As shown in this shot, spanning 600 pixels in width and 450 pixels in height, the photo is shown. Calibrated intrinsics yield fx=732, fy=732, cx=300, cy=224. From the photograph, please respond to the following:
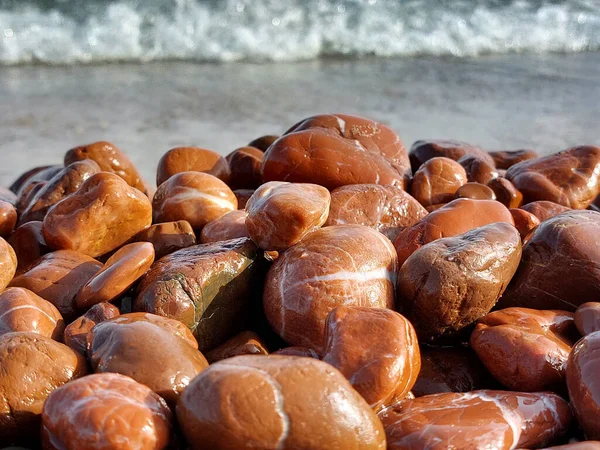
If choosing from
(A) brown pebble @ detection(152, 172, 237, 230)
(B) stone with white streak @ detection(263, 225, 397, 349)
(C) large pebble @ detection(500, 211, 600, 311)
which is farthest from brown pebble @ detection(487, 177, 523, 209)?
(A) brown pebble @ detection(152, 172, 237, 230)

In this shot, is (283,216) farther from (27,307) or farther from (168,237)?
(27,307)

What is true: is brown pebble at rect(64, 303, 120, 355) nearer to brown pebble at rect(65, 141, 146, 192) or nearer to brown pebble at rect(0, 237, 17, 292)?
brown pebble at rect(0, 237, 17, 292)

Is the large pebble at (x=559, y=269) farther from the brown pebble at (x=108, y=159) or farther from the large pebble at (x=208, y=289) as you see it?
the brown pebble at (x=108, y=159)

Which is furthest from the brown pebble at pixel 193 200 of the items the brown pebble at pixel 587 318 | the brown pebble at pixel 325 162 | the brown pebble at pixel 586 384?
the brown pebble at pixel 586 384

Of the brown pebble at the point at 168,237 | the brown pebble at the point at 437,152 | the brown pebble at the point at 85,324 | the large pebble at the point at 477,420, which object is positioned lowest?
the large pebble at the point at 477,420

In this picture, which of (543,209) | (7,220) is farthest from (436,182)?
(7,220)
